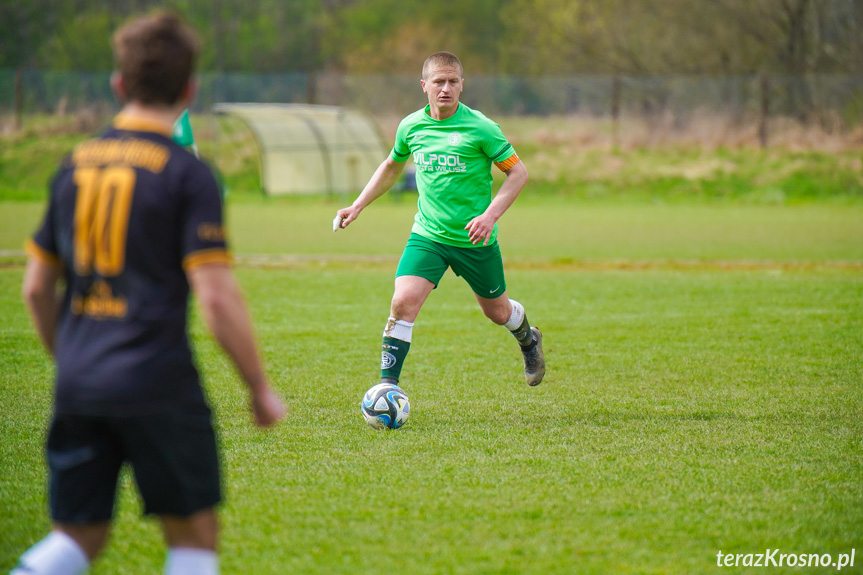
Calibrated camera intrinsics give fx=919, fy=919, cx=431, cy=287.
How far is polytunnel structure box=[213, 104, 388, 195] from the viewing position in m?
28.1

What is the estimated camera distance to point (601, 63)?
→ 134 feet

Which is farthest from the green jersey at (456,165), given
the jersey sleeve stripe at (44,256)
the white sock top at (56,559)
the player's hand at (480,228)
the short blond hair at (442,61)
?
the white sock top at (56,559)

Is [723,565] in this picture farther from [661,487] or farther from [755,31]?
[755,31]

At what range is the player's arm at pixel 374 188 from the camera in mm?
5566

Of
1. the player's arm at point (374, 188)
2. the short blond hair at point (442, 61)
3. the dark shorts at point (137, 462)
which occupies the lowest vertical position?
the dark shorts at point (137, 462)

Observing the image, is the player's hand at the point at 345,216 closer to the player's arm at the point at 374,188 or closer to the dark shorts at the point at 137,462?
the player's arm at the point at 374,188

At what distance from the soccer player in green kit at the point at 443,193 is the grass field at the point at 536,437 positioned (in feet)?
2.39

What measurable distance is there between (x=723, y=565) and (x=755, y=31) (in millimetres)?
37731

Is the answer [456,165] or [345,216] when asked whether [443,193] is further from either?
[345,216]

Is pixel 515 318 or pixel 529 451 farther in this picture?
pixel 515 318

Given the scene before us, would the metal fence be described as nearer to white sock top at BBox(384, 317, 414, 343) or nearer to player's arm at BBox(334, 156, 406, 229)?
player's arm at BBox(334, 156, 406, 229)

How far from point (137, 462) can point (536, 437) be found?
2992 millimetres

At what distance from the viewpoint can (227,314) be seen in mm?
2377

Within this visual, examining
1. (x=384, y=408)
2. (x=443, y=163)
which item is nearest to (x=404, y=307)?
(x=384, y=408)
